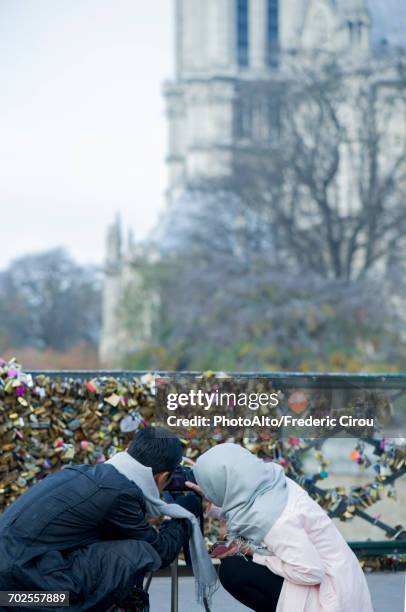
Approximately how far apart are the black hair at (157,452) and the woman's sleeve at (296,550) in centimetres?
52

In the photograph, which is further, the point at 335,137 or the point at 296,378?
the point at 335,137

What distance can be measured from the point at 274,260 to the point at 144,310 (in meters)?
9.05

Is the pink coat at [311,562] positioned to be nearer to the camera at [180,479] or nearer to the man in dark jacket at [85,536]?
the man in dark jacket at [85,536]

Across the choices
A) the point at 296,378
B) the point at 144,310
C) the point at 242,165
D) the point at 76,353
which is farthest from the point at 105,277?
the point at 296,378

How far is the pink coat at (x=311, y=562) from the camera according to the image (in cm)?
501

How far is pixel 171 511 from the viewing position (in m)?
5.37

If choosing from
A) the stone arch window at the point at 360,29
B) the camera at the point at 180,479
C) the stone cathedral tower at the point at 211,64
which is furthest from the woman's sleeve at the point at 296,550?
the stone cathedral tower at the point at 211,64

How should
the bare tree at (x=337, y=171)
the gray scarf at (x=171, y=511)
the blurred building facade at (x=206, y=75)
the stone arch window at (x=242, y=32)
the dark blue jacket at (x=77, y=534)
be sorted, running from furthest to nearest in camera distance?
the stone arch window at (x=242, y=32), the blurred building facade at (x=206, y=75), the bare tree at (x=337, y=171), the gray scarf at (x=171, y=511), the dark blue jacket at (x=77, y=534)

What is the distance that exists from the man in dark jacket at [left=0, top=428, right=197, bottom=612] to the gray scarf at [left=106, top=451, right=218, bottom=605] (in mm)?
41

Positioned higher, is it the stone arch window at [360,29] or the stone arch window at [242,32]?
the stone arch window at [242,32]

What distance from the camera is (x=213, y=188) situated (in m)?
39.3

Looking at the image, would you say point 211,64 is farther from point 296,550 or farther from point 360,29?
point 296,550

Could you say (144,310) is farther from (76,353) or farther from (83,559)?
(83,559)

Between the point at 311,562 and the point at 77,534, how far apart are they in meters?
0.94
